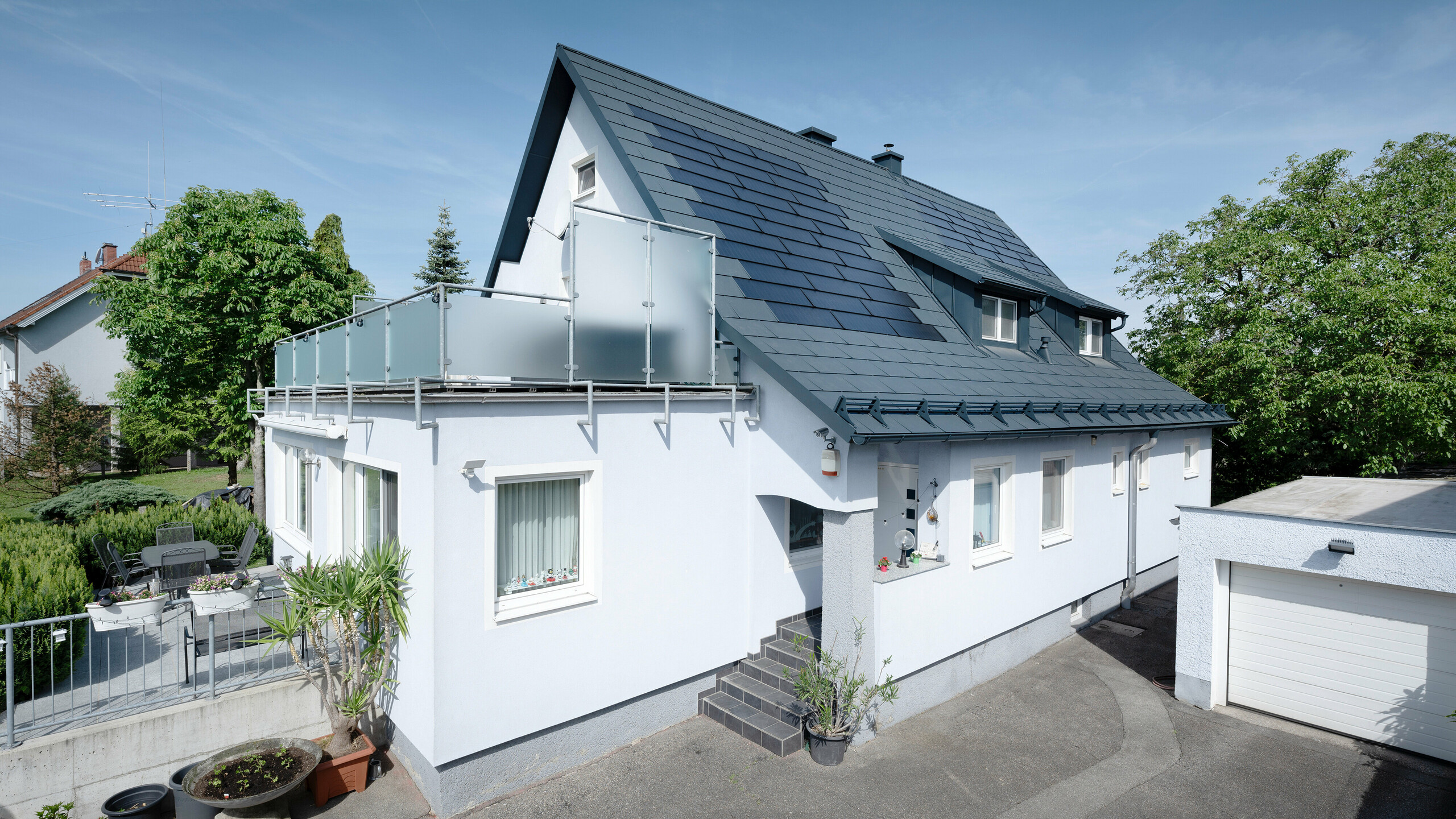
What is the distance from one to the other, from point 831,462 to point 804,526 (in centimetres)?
236

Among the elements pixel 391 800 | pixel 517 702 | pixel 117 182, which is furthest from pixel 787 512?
pixel 117 182

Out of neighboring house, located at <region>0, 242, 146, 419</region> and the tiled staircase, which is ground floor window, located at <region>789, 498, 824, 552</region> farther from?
neighboring house, located at <region>0, 242, 146, 419</region>

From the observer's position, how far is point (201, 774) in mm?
5836

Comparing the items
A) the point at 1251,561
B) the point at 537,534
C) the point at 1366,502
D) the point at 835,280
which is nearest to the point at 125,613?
the point at 537,534

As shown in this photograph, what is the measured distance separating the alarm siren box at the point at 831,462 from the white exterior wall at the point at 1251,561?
488 centimetres

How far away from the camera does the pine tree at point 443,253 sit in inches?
1368

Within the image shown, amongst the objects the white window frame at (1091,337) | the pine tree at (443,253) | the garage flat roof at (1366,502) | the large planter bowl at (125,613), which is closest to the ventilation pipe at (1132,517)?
the garage flat roof at (1366,502)

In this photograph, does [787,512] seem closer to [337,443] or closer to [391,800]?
[391,800]

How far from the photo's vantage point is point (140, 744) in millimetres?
6203

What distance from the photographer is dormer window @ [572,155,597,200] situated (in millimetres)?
10883

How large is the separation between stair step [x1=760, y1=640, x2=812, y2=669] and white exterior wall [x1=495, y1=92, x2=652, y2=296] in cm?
607

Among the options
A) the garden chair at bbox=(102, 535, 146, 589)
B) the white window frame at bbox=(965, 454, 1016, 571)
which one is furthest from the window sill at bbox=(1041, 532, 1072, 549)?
the garden chair at bbox=(102, 535, 146, 589)

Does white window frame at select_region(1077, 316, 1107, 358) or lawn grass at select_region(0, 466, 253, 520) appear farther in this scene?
lawn grass at select_region(0, 466, 253, 520)

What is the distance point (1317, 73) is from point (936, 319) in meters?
12.1
